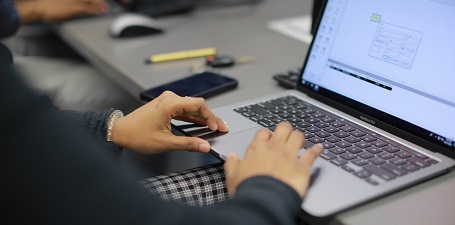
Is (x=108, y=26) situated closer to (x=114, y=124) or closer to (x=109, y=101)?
(x=109, y=101)

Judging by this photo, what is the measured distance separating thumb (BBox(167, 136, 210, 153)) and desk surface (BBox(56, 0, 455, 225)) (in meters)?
0.20

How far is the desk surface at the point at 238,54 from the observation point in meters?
0.71

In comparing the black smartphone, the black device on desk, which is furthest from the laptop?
the black device on desk

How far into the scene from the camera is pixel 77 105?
1.55 m

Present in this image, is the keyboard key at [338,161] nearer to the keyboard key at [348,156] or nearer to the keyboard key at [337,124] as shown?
the keyboard key at [348,156]

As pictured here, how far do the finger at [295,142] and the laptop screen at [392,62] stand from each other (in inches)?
8.0

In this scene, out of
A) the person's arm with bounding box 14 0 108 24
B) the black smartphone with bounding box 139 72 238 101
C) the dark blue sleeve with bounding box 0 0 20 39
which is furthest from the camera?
the person's arm with bounding box 14 0 108 24

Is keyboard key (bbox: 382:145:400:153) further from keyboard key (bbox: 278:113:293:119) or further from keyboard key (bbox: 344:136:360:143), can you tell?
keyboard key (bbox: 278:113:293:119)

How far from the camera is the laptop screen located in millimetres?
832

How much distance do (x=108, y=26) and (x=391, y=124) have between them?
0.99 m

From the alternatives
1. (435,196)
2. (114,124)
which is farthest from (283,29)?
(435,196)

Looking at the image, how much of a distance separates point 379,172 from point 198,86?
1.56 ft

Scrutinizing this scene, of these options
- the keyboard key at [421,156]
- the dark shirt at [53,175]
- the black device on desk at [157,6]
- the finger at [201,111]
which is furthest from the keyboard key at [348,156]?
the black device on desk at [157,6]

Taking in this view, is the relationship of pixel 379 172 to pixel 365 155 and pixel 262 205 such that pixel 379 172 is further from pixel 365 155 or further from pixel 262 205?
pixel 262 205
